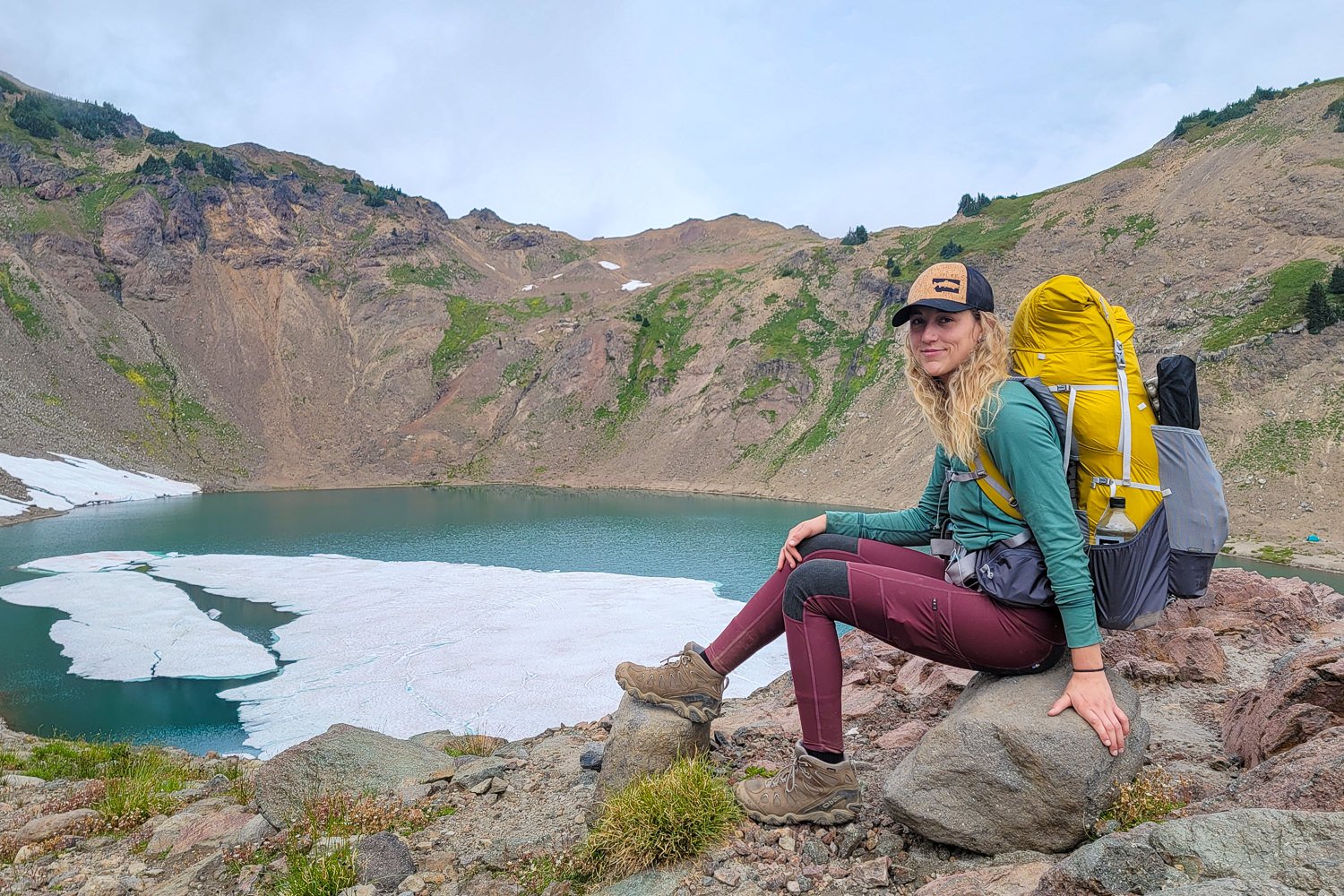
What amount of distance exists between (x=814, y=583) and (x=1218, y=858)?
159 centimetres

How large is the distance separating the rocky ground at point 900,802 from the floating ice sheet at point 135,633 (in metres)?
11.3

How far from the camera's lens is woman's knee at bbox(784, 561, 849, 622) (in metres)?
3.06

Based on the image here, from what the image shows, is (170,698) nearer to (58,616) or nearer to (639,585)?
(58,616)

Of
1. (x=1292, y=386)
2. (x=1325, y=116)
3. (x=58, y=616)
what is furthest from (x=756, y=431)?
(x=58, y=616)

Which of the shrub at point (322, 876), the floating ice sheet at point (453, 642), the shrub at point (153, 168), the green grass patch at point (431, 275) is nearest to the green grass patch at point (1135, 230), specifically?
the floating ice sheet at point (453, 642)

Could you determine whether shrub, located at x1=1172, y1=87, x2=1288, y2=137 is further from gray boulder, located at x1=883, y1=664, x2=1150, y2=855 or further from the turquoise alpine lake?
gray boulder, located at x1=883, y1=664, x2=1150, y2=855

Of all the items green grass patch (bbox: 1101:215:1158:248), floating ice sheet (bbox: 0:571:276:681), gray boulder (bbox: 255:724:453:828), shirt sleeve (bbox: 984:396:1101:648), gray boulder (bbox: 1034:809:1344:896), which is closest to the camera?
gray boulder (bbox: 1034:809:1344:896)

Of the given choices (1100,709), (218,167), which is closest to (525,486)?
(1100,709)

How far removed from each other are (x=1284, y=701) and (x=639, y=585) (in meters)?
23.4

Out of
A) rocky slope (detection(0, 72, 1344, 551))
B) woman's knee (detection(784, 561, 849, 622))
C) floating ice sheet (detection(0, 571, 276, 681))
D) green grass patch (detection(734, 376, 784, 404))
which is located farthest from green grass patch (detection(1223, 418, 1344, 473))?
floating ice sheet (detection(0, 571, 276, 681))

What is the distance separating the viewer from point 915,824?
3039 mm

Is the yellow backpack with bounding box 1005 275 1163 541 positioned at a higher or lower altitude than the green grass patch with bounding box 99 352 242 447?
lower

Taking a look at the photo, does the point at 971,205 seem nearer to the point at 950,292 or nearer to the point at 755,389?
the point at 755,389

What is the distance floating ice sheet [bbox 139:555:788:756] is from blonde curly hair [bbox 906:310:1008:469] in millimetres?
11590
